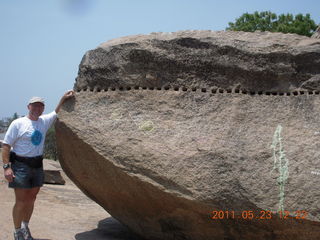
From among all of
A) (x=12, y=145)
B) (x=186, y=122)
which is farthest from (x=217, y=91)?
(x=12, y=145)

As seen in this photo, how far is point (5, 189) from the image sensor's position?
7176 mm

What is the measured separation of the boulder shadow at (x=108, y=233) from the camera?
4.66 meters

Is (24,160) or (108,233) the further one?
(108,233)

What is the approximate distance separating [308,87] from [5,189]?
18.4 ft

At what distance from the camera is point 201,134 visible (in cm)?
400

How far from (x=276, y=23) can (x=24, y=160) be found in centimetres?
1663

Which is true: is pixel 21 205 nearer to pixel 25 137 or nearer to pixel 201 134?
pixel 25 137

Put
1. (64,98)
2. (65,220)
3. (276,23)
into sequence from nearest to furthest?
(64,98), (65,220), (276,23)

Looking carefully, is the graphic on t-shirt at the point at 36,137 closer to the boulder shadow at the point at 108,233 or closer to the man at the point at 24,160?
the man at the point at 24,160

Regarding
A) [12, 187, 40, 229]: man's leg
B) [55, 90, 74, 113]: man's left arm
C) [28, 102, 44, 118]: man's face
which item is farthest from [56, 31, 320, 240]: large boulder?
[12, 187, 40, 229]: man's leg

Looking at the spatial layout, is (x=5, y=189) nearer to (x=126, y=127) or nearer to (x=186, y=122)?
(x=126, y=127)

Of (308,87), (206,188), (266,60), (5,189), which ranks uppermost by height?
(266,60)

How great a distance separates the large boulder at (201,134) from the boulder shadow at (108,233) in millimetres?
A: 328

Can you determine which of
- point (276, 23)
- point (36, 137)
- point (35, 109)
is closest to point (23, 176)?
point (36, 137)
